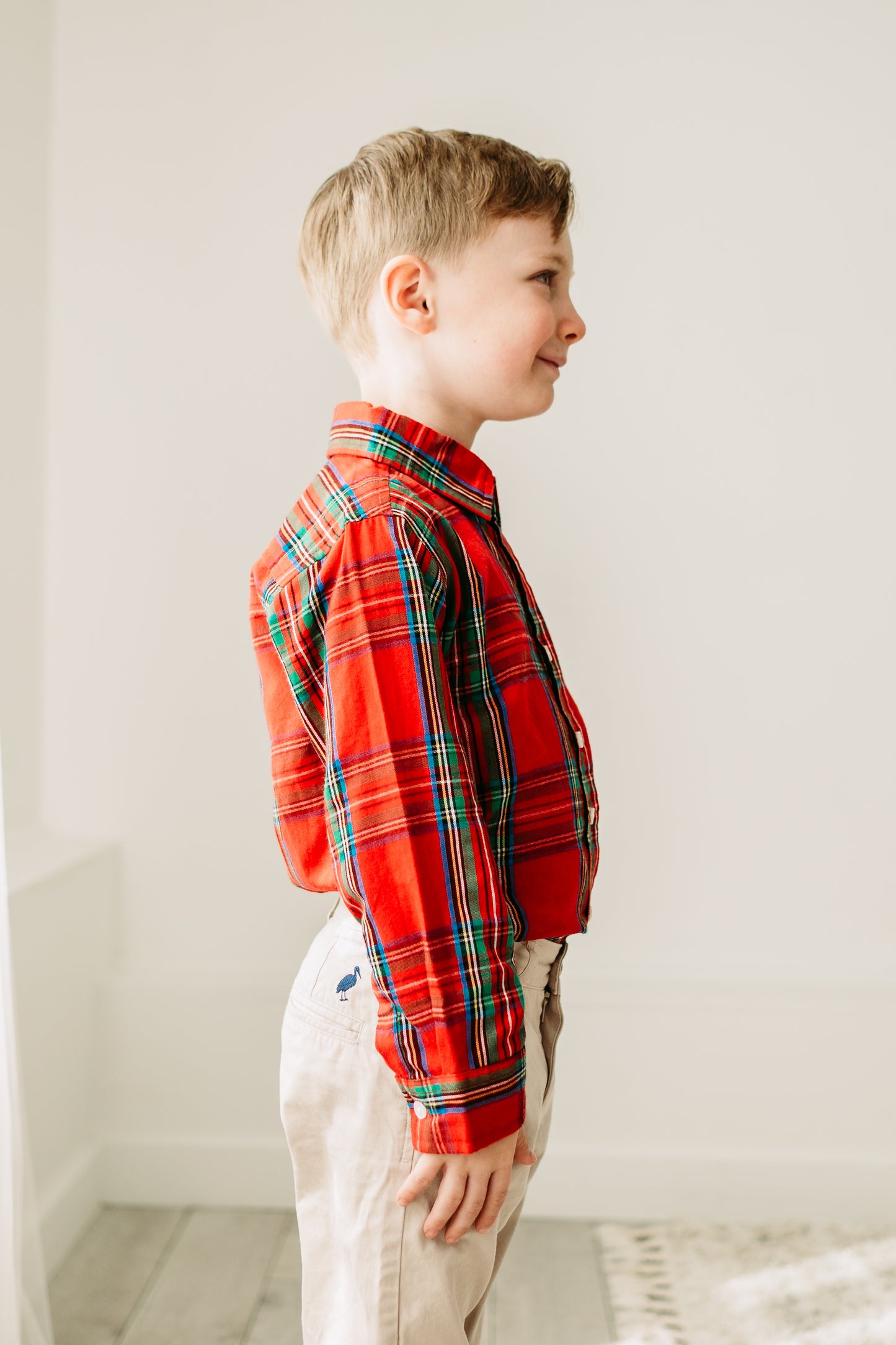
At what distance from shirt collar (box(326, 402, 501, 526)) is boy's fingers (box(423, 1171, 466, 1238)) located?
1.55ft

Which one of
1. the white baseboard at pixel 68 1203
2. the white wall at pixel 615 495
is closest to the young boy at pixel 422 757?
the white wall at pixel 615 495

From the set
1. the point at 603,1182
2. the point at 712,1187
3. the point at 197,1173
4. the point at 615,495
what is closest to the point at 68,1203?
the point at 197,1173

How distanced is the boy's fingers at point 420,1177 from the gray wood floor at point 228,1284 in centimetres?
94

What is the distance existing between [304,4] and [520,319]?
1.25m

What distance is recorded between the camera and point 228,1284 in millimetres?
1580

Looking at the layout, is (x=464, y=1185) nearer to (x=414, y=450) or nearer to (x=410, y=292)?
(x=414, y=450)

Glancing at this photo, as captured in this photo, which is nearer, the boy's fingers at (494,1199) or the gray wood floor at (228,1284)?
the boy's fingers at (494,1199)

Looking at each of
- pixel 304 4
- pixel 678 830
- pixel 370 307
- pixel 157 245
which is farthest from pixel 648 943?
pixel 304 4

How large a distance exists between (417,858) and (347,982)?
0.16m

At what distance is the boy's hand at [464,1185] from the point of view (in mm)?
683

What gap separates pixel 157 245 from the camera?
1755 millimetres

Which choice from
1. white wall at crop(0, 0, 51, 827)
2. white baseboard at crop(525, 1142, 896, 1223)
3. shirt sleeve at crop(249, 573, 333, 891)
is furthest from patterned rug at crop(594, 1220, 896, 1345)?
white wall at crop(0, 0, 51, 827)

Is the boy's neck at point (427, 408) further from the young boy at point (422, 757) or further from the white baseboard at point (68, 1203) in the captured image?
the white baseboard at point (68, 1203)

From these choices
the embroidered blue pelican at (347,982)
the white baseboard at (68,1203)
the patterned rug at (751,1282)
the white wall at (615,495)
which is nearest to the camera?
the embroidered blue pelican at (347,982)
